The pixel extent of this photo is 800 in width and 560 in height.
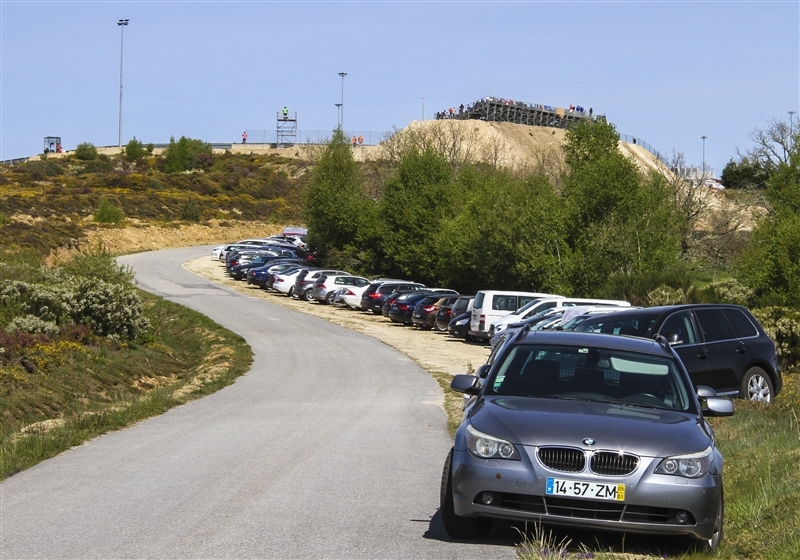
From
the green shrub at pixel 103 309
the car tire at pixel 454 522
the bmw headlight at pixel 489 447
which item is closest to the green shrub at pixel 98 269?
the green shrub at pixel 103 309

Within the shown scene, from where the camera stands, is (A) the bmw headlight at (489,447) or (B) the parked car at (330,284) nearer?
(A) the bmw headlight at (489,447)

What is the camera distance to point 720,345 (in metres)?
15.9

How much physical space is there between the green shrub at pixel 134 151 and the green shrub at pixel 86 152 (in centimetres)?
438

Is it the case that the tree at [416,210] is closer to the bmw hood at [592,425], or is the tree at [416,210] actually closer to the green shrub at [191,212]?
the green shrub at [191,212]

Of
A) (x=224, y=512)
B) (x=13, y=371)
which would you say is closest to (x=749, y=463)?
(x=224, y=512)

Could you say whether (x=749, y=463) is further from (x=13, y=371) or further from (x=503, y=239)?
(x=503, y=239)

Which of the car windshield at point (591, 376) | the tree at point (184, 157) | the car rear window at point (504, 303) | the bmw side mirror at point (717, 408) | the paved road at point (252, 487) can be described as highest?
the tree at point (184, 157)

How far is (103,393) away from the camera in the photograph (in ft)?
80.8

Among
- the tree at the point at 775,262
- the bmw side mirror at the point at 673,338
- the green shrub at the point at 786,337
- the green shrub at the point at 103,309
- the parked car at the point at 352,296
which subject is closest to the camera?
the bmw side mirror at the point at 673,338

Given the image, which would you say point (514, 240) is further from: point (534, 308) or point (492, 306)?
point (534, 308)

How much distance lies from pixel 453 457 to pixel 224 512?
2263 mm

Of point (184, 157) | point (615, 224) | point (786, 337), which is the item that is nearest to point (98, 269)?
point (615, 224)

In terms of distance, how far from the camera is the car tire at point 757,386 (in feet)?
52.5

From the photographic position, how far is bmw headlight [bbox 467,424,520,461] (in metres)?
6.83
